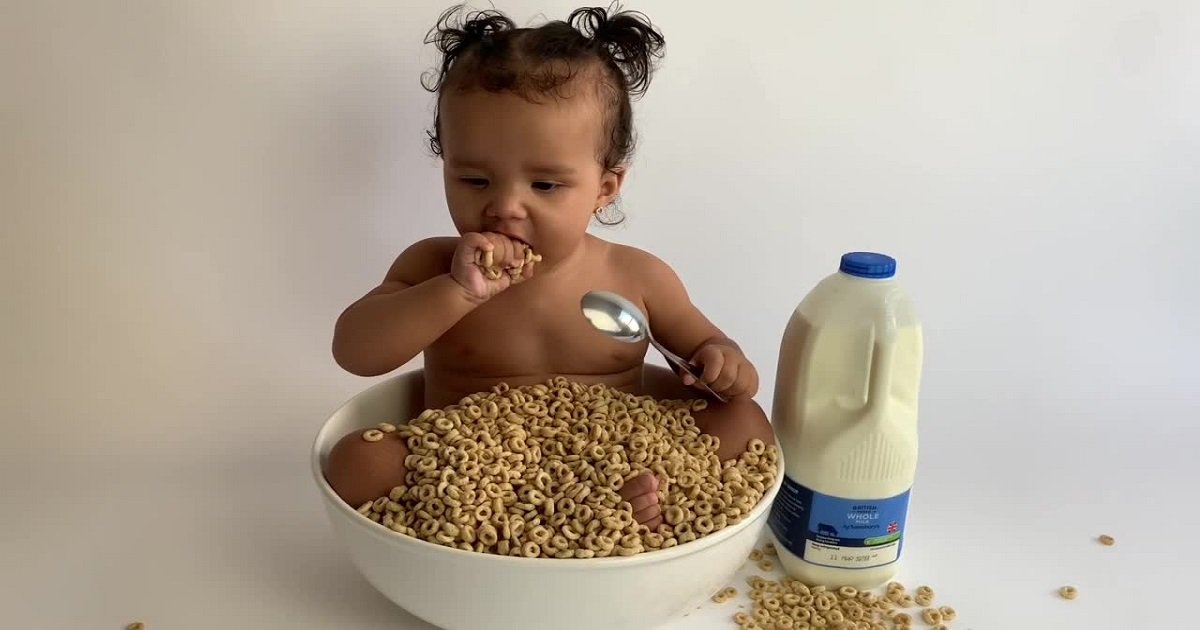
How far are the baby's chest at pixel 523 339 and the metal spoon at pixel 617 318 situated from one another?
0.04m

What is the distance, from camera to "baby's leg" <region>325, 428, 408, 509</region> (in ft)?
2.92

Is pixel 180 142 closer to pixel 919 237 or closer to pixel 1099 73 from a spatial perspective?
pixel 919 237

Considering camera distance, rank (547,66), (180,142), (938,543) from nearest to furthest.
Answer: (547,66), (938,543), (180,142)

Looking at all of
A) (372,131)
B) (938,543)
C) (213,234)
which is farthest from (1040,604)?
(213,234)

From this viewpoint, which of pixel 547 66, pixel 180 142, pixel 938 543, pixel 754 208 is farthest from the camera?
pixel 754 208

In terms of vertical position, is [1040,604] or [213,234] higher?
[213,234]

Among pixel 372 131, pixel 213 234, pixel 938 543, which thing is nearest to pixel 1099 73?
pixel 938 543

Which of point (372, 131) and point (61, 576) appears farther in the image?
point (372, 131)

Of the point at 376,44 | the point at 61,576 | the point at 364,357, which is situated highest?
the point at 376,44

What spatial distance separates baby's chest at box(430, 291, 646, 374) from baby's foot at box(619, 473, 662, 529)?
0.67 feet

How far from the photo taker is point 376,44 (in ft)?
4.22

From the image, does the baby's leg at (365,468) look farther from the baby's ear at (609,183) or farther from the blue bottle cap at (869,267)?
the blue bottle cap at (869,267)

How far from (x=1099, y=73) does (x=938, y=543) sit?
0.73 metres

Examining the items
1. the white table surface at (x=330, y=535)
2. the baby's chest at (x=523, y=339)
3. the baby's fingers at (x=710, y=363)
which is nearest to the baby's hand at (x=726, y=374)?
the baby's fingers at (x=710, y=363)
